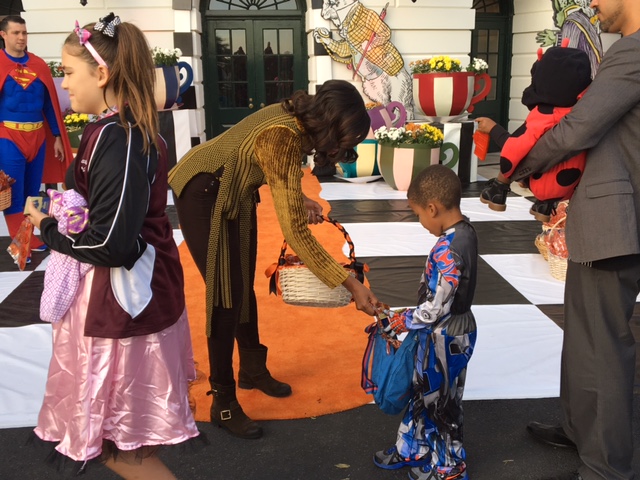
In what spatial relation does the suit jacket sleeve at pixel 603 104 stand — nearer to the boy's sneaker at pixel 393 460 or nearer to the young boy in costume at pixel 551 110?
the young boy in costume at pixel 551 110

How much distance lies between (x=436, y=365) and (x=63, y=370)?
120cm

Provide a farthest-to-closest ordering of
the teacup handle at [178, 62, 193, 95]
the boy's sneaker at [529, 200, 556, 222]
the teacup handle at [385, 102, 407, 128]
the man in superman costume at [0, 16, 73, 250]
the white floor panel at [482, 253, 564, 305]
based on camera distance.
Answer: the teacup handle at [385, 102, 407, 128] < the teacup handle at [178, 62, 193, 95] < the man in superman costume at [0, 16, 73, 250] < the white floor panel at [482, 253, 564, 305] < the boy's sneaker at [529, 200, 556, 222]

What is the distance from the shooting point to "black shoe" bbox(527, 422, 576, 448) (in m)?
Answer: 2.60

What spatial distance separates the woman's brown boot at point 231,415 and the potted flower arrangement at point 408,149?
5.20m

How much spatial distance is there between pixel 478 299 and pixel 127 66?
3057mm

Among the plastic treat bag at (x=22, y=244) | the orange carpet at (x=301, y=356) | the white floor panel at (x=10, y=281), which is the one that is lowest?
the orange carpet at (x=301, y=356)

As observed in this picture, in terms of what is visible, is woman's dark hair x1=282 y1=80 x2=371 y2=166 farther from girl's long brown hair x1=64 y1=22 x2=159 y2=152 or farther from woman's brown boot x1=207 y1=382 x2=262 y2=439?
woman's brown boot x1=207 y1=382 x2=262 y2=439

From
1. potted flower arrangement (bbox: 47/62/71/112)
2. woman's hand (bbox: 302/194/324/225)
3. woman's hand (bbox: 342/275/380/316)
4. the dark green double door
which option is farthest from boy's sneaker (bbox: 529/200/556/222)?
the dark green double door

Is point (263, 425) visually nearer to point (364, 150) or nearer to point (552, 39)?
point (364, 150)

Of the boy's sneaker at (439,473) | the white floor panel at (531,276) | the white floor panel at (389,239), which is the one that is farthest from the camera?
the white floor panel at (389,239)

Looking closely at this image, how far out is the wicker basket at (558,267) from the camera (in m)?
4.56

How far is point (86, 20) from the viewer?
928 centimetres

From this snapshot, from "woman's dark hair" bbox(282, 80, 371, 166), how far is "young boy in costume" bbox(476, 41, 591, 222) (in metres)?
0.52

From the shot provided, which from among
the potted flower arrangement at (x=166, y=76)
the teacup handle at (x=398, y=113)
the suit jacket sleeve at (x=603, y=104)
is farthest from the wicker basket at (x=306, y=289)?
the teacup handle at (x=398, y=113)
